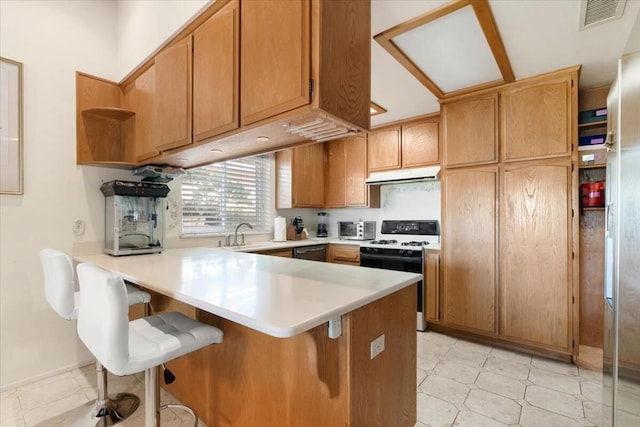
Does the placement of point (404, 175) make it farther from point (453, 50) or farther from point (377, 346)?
point (377, 346)

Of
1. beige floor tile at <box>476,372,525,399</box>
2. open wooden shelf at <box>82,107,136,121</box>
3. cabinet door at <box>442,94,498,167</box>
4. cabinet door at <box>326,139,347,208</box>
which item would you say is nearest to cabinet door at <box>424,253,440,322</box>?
beige floor tile at <box>476,372,525,399</box>

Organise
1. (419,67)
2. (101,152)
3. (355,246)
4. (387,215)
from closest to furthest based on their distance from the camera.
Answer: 1. (419,67)
2. (101,152)
3. (355,246)
4. (387,215)

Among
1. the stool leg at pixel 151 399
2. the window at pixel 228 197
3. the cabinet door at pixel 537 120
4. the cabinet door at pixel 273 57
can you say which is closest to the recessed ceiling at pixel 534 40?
the cabinet door at pixel 537 120

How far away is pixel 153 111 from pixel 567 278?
141 inches

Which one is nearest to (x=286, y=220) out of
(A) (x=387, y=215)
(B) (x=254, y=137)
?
(A) (x=387, y=215)

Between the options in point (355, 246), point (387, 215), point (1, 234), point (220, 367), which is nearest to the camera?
point (220, 367)

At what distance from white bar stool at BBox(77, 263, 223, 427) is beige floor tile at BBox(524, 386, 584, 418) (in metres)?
2.15

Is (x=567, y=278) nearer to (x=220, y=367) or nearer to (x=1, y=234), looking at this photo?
(x=220, y=367)

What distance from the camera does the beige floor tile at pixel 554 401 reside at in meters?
1.85

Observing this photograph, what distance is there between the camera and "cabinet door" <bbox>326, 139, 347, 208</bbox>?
4188mm

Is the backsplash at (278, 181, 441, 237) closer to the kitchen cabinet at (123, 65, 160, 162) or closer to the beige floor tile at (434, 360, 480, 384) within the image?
the beige floor tile at (434, 360, 480, 384)

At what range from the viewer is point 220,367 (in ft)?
5.34

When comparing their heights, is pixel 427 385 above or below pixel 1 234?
below

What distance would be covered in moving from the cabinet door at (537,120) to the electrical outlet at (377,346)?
7.45 feet
